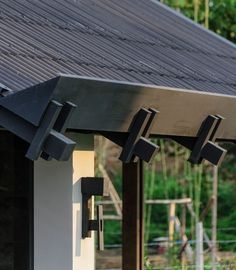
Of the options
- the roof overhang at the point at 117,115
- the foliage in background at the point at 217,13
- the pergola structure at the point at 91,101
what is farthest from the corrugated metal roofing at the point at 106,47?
the foliage in background at the point at 217,13

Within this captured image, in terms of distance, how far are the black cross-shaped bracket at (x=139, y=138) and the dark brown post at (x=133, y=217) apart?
155 cm

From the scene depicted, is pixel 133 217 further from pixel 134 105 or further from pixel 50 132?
pixel 50 132

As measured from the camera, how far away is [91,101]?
4613 millimetres

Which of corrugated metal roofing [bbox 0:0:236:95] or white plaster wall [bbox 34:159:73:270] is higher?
corrugated metal roofing [bbox 0:0:236:95]

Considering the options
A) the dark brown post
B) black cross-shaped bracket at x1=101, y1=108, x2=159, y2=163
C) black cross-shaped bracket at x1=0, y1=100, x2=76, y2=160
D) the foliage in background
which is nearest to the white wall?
Answer: black cross-shaped bracket at x1=101, y1=108, x2=159, y2=163

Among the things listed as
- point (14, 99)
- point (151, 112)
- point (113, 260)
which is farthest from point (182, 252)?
point (14, 99)

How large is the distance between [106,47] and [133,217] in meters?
1.30

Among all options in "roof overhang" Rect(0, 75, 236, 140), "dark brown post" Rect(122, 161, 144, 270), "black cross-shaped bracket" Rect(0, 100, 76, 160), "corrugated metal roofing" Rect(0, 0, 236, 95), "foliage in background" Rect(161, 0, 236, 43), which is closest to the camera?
"black cross-shaped bracket" Rect(0, 100, 76, 160)

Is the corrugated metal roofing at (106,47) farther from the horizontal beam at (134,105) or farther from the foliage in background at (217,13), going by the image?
the foliage in background at (217,13)

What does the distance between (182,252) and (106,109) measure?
6.94m

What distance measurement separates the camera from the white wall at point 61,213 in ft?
17.8

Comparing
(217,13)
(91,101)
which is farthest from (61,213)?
(217,13)

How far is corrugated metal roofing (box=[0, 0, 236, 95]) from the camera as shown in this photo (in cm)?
522

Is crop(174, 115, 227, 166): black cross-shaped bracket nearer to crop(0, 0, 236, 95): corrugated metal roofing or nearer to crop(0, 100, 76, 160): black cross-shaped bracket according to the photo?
crop(0, 0, 236, 95): corrugated metal roofing
